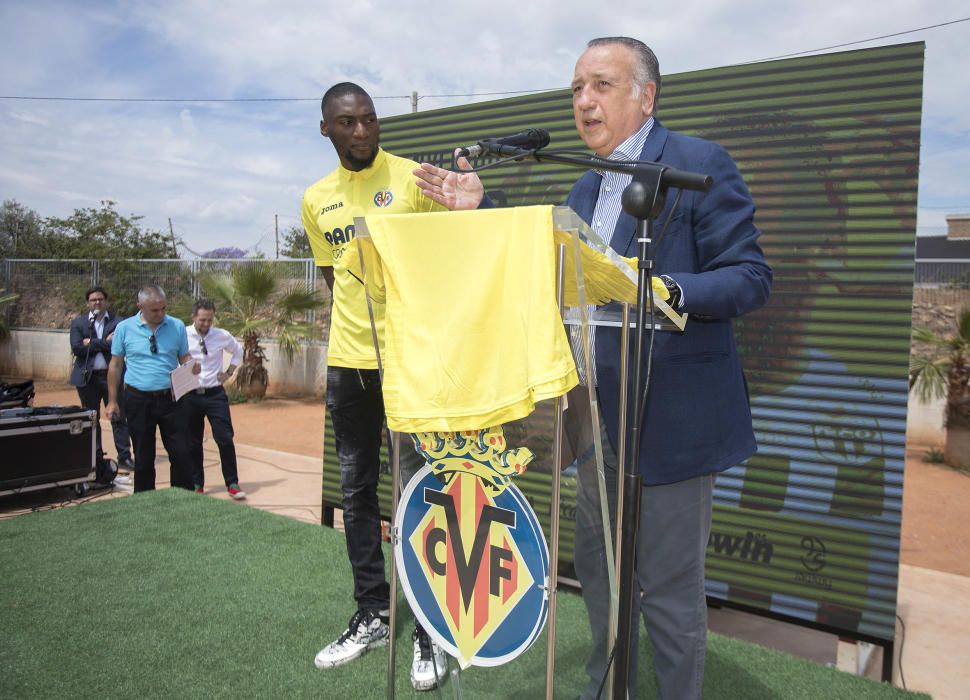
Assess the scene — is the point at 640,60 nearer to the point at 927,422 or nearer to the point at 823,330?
the point at 823,330

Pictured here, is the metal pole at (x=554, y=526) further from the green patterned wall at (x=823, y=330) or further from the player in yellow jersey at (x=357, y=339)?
the green patterned wall at (x=823, y=330)

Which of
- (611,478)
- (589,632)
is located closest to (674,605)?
(589,632)

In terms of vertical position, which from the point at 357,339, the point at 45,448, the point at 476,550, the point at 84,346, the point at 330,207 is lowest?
the point at 45,448

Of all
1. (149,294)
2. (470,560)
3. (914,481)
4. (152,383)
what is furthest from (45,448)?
(914,481)

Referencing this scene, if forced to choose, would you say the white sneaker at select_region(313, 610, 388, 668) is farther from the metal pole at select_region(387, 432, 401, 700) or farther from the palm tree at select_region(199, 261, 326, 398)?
the palm tree at select_region(199, 261, 326, 398)

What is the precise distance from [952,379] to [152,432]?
987cm

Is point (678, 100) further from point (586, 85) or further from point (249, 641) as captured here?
point (249, 641)

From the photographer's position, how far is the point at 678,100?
351 centimetres

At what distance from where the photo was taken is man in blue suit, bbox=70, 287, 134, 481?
7422 mm

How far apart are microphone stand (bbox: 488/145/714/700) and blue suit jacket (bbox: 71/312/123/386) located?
23.8ft

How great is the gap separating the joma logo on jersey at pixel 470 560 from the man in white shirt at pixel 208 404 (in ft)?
16.6

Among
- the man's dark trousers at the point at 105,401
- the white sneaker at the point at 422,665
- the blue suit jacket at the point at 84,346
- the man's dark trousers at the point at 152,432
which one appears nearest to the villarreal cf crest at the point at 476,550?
the white sneaker at the point at 422,665

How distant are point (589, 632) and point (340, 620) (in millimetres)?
1762

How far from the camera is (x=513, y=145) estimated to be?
1774 mm
